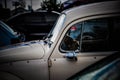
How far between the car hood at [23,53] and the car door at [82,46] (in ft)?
0.74

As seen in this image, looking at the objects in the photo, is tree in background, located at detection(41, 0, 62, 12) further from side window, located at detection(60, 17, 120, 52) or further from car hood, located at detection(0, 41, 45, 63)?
side window, located at detection(60, 17, 120, 52)

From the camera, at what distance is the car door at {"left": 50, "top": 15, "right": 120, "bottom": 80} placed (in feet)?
14.4

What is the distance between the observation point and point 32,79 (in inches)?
176

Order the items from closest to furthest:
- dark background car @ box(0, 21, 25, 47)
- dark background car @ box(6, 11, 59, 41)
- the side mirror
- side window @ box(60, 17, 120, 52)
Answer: the side mirror, side window @ box(60, 17, 120, 52), dark background car @ box(0, 21, 25, 47), dark background car @ box(6, 11, 59, 41)

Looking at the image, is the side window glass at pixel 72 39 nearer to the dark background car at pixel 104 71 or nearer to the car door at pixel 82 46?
the car door at pixel 82 46

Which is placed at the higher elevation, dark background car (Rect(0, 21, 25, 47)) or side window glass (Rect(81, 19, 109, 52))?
side window glass (Rect(81, 19, 109, 52))

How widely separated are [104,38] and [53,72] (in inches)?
34.5

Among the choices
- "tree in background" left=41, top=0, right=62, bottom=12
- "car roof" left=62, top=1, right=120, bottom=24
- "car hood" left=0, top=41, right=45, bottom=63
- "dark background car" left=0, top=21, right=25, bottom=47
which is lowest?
"tree in background" left=41, top=0, right=62, bottom=12

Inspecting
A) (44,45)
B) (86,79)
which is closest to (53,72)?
(44,45)

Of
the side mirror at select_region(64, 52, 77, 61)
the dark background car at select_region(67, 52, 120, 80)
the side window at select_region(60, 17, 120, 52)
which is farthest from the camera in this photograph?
the side window at select_region(60, 17, 120, 52)

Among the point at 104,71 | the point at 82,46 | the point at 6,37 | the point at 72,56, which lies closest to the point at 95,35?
the point at 82,46

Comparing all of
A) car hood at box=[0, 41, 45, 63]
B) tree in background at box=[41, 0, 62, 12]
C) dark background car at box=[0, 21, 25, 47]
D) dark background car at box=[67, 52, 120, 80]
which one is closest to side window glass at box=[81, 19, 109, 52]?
car hood at box=[0, 41, 45, 63]

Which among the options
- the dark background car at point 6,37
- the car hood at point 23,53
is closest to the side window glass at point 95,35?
the car hood at point 23,53

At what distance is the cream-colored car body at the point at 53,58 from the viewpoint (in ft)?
14.5
